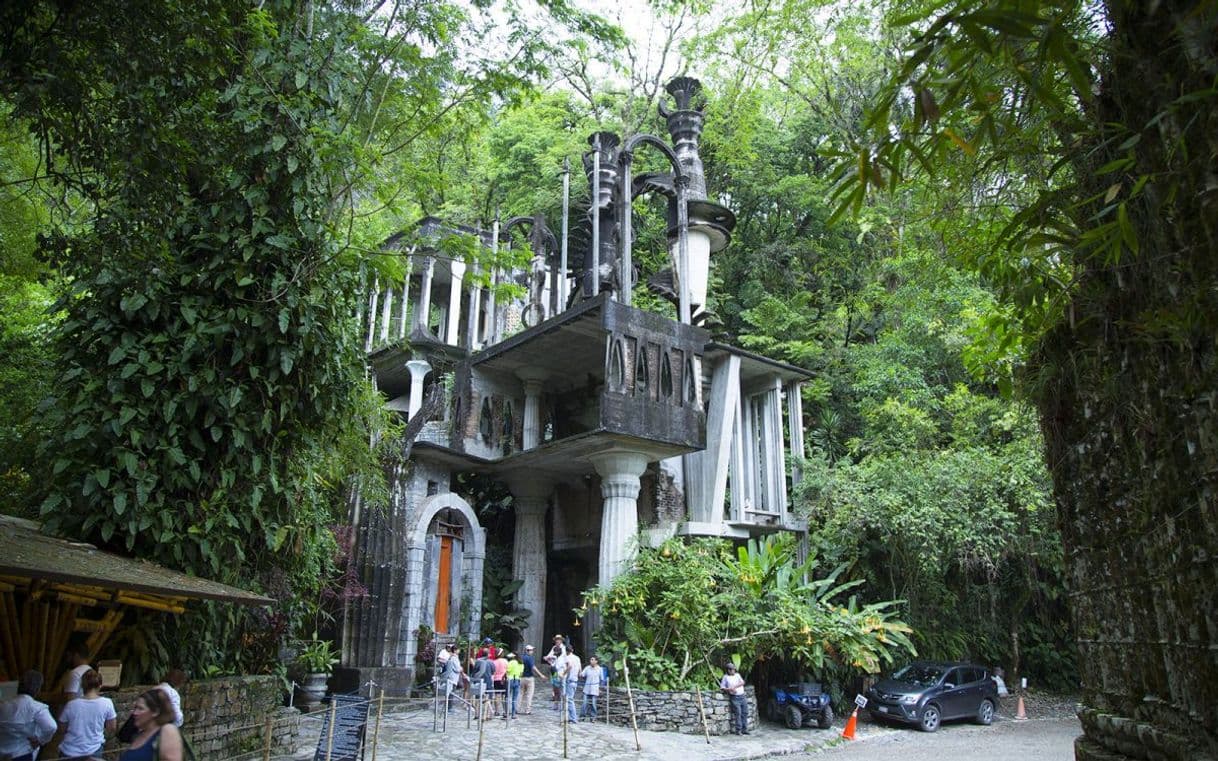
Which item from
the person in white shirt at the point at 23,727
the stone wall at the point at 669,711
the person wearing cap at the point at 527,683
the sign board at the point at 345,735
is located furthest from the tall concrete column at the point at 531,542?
the person in white shirt at the point at 23,727

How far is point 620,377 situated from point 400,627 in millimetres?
6715

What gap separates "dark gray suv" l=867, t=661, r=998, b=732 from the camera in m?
16.4

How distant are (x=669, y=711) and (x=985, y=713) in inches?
306

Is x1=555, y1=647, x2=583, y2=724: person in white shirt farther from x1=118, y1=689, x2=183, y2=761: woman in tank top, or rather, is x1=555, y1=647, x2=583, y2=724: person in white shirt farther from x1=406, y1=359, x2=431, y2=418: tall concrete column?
x1=118, y1=689, x2=183, y2=761: woman in tank top

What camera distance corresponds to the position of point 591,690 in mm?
14398

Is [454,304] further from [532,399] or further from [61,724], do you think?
[61,724]

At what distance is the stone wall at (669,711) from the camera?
1421cm

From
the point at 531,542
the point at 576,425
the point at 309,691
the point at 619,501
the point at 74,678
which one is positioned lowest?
the point at 309,691

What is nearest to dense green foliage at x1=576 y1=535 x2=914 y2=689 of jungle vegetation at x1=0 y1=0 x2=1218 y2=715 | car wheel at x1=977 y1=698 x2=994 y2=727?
jungle vegetation at x1=0 y1=0 x2=1218 y2=715

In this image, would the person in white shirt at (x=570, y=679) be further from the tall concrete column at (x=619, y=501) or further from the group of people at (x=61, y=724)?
the group of people at (x=61, y=724)

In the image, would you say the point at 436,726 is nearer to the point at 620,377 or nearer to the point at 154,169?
the point at 620,377

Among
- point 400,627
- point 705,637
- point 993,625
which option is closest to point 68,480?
point 400,627

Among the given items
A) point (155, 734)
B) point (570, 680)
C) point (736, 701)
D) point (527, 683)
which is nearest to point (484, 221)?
point (527, 683)

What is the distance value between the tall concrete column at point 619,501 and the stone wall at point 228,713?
7.27 meters
